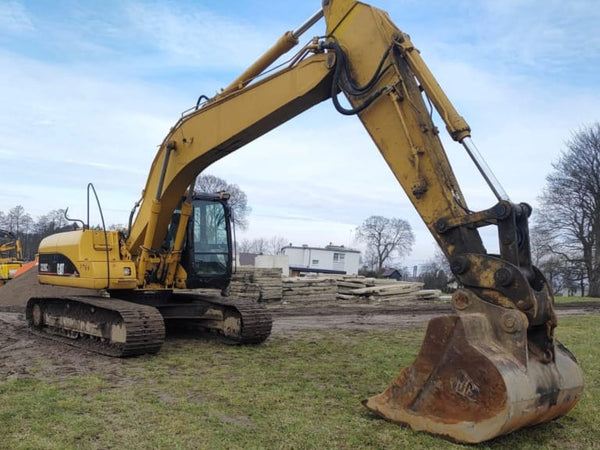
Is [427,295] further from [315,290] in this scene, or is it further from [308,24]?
[308,24]

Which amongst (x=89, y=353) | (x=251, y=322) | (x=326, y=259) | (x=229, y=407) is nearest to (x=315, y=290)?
(x=251, y=322)

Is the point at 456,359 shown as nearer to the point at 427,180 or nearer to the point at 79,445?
the point at 427,180

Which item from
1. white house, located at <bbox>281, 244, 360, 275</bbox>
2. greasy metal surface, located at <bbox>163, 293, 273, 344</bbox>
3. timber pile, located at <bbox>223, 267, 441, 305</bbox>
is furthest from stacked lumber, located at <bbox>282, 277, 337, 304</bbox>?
white house, located at <bbox>281, 244, 360, 275</bbox>

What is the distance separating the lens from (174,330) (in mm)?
10125

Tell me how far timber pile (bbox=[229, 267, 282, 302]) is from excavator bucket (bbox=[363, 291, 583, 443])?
547 inches

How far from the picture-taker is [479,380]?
13.7 feet

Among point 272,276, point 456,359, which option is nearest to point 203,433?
point 456,359

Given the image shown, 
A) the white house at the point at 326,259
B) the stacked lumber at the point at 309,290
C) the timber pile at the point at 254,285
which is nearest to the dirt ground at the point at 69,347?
the stacked lumber at the point at 309,290

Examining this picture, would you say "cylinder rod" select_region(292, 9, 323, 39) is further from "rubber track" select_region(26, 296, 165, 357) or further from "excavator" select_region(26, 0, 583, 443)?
"rubber track" select_region(26, 296, 165, 357)

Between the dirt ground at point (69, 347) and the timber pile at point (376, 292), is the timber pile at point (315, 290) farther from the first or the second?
the dirt ground at point (69, 347)

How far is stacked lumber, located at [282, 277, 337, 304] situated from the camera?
19594 millimetres

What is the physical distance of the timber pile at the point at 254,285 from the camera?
18547mm

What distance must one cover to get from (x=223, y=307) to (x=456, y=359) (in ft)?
17.7

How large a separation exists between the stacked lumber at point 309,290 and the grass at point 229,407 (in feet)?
37.3
